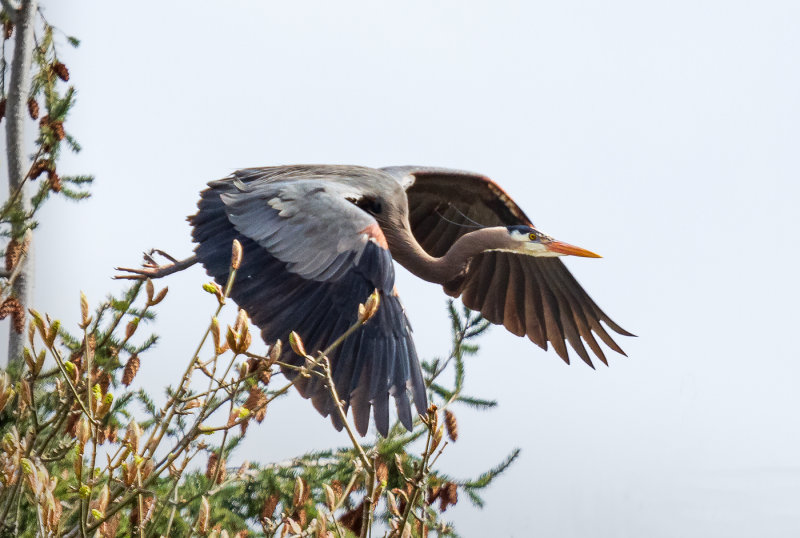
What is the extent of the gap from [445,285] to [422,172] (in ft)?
2.34

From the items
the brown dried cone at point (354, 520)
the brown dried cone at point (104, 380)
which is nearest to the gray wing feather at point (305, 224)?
the brown dried cone at point (104, 380)

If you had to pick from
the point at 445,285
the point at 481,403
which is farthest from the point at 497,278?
the point at 481,403

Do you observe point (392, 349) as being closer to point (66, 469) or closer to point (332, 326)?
point (332, 326)

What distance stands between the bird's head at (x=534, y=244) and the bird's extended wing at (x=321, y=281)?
116cm

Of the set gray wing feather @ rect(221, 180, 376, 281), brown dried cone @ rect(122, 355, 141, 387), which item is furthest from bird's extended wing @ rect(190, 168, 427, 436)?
brown dried cone @ rect(122, 355, 141, 387)

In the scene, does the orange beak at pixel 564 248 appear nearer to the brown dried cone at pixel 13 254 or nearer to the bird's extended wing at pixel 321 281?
the bird's extended wing at pixel 321 281

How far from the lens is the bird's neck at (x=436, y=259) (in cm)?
525

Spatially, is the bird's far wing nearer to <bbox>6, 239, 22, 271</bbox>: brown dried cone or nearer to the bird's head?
the bird's head

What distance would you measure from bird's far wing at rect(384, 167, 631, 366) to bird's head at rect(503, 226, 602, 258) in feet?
1.82

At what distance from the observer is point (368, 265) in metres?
4.17

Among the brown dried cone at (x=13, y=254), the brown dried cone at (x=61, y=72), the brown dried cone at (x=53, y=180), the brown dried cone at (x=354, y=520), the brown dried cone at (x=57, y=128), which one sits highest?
the brown dried cone at (x=61, y=72)

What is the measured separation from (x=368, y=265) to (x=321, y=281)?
230 millimetres

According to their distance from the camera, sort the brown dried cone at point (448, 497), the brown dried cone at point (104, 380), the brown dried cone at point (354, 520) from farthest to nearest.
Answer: the brown dried cone at point (448, 497) → the brown dried cone at point (354, 520) → the brown dried cone at point (104, 380)

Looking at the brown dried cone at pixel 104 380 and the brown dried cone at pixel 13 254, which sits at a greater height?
the brown dried cone at pixel 13 254
